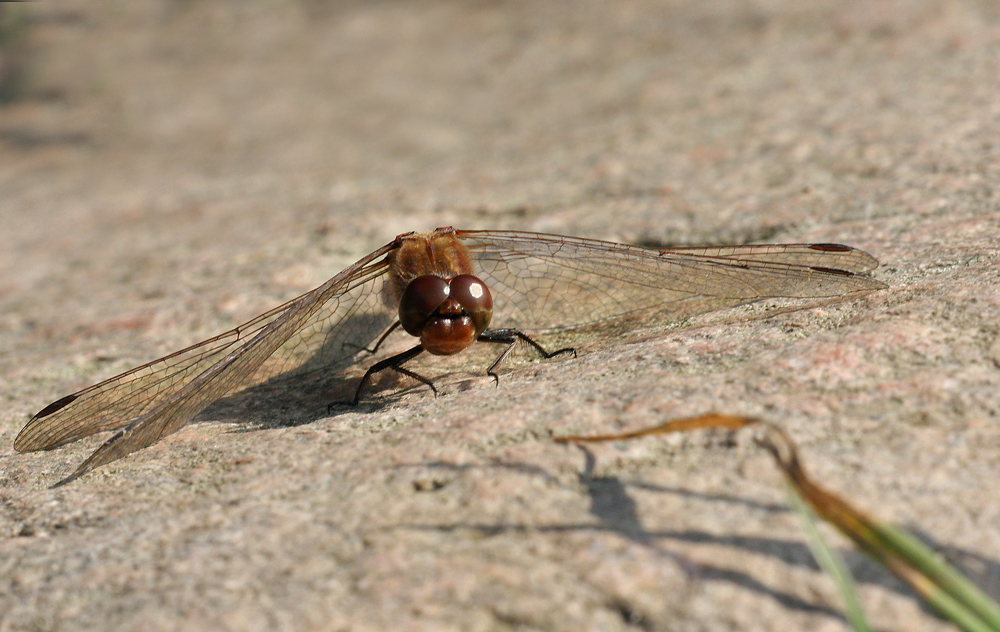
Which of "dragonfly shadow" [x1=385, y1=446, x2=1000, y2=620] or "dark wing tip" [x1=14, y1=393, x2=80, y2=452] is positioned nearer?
"dragonfly shadow" [x1=385, y1=446, x2=1000, y2=620]

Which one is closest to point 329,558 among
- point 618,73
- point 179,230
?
point 179,230

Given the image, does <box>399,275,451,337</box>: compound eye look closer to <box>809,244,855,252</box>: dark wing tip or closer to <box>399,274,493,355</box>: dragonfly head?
<box>399,274,493,355</box>: dragonfly head

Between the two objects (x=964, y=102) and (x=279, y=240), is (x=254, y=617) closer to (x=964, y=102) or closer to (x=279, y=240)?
(x=279, y=240)

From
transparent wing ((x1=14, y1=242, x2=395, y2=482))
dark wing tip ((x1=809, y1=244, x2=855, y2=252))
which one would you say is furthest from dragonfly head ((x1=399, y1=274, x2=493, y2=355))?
dark wing tip ((x1=809, y1=244, x2=855, y2=252))

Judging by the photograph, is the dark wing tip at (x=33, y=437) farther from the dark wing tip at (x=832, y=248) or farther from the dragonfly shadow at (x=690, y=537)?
the dark wing tip at (x=832, y=248)

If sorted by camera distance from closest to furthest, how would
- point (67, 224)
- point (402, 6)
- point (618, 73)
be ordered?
1. point (67, 224)
2. point (618, 73)
3. point (402, 6)

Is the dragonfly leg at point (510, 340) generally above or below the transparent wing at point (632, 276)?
below

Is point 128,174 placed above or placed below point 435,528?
above

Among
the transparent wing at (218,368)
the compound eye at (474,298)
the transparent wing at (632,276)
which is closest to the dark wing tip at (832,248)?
the transparent wing at (632,276)
